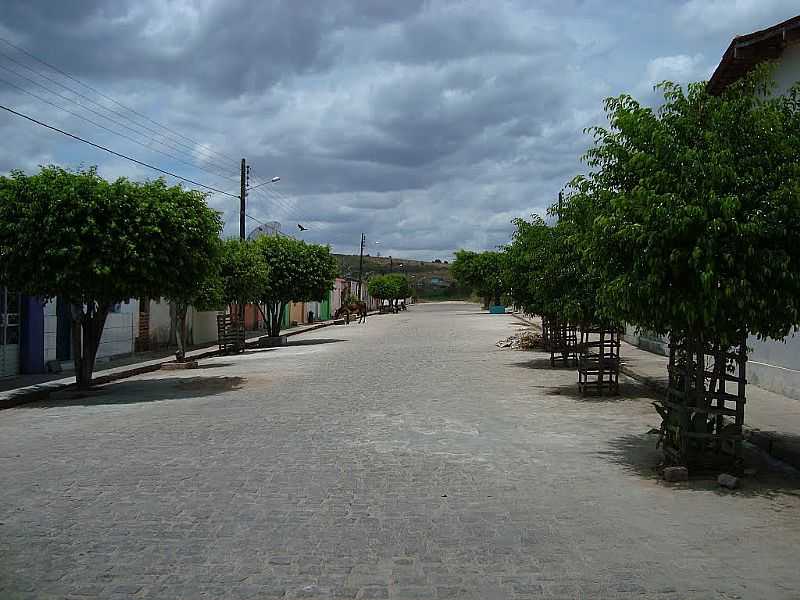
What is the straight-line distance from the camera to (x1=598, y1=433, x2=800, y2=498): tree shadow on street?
762 cm

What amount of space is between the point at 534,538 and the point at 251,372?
15271mm

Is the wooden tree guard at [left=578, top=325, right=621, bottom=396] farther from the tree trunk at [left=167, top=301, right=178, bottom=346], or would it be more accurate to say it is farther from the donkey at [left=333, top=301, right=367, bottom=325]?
the donkey at [left=333, top=301, right=367, bottom=325]

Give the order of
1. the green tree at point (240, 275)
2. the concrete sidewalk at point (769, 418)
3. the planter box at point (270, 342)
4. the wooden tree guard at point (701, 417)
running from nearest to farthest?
the wooden tree guard at point (701, 417)
the concrete sidewalk at point (769, 418)
the green tree at point (240, 275)
the planter box at point (270, 342)

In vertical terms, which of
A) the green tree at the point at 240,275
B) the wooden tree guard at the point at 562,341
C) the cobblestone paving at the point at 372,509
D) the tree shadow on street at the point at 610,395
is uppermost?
the green tree at the point at 240,275

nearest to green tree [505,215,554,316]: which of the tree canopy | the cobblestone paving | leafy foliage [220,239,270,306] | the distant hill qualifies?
the cobblestone paving

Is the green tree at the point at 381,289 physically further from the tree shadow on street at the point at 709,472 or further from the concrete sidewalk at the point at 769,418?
the tree shadow on street at the point at 709,472

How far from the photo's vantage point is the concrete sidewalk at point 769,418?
922 centimetres

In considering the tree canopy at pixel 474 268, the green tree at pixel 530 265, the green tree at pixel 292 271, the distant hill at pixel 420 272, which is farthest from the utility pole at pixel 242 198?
the distant hill at pixel 420 272

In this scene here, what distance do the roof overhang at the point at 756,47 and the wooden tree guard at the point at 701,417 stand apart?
262 inches

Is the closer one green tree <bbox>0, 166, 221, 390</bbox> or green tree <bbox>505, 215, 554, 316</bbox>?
green tree <bbox>0, 166, 221, 390</bbox>

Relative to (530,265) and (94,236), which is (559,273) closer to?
(530,265)

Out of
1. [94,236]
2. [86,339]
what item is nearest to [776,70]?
[94,236]

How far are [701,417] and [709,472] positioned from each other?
567 mm

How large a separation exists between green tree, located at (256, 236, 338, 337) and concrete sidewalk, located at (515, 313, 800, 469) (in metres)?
17.1
